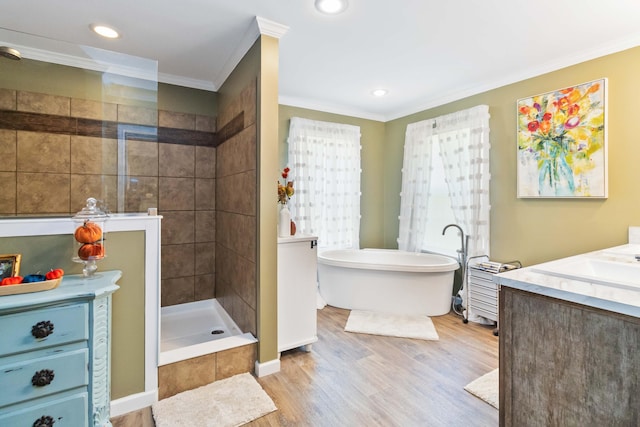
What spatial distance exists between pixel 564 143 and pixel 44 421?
13.1ft

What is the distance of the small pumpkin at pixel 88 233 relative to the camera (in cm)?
160

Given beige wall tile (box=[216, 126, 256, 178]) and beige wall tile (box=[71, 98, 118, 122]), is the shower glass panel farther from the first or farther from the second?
beige wall tile (box=[216, 126, 256, 178])

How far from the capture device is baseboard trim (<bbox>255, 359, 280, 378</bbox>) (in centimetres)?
224

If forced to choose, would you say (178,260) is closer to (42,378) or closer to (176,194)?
(176,194)

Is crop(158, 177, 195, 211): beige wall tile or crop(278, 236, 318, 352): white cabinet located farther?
crop(158, 177, 195, 211): beige wall tile

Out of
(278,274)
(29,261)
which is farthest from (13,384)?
(278,274)

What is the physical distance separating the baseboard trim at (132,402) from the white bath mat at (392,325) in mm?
1720

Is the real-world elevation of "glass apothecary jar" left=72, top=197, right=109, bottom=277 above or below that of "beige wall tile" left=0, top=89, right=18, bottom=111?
below

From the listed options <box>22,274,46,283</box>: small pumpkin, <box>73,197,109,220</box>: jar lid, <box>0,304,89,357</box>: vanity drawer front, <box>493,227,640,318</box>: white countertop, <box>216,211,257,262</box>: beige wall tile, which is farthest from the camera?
<box>216,211,257,262</box>: beige wall tile

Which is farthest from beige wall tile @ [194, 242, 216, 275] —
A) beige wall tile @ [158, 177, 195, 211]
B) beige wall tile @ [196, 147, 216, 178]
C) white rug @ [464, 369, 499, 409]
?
white rug @ [464, 369, 499, 409]

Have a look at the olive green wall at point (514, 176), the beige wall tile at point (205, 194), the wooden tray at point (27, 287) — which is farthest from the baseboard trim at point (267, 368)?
the olive green wall at point (514, 176)

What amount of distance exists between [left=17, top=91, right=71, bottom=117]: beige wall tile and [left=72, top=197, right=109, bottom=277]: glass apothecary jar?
3.88ft

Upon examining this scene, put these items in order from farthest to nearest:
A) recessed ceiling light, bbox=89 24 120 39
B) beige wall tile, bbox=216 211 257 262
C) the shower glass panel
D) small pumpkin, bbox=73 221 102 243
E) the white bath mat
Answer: the white bath mat < beige wall tile, bbox=216 211 257 262 < recessed ceiling light, bbox=89 24 120 39 < the shower glass panel < small pumpkin, bbox=73 221 102 243

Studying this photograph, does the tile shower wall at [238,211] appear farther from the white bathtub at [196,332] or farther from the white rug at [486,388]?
the white rug at [486,388]
